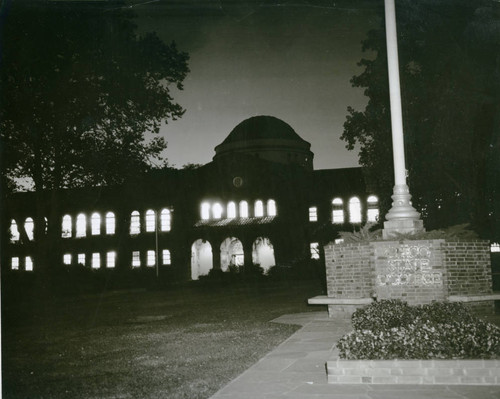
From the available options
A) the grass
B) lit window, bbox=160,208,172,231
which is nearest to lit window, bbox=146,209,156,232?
lit window, bbox=160,208,172,231

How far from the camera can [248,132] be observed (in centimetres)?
5253

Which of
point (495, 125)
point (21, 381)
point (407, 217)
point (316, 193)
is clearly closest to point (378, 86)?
point (495, 125)

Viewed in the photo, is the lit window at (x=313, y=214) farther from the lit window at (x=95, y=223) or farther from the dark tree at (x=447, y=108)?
the dark tree at (x=447, y=108)

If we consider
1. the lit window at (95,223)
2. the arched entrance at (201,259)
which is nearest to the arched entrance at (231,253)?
the arched entrance at (201,259)

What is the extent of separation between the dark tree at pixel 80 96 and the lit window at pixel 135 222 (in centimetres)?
2165

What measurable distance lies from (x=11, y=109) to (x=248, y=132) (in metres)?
33.6

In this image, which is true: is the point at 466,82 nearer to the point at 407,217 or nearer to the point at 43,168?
the point at 407,217

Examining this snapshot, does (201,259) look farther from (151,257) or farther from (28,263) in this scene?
(28,263)

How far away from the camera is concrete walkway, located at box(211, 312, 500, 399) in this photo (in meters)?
4.97

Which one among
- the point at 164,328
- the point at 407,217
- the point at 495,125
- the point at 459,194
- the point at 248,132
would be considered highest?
the point at 248,132

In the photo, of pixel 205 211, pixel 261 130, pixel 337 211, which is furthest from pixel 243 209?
pixel 261 130

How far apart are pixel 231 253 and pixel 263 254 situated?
10.5 ft

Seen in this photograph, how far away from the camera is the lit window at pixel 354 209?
42969 mm

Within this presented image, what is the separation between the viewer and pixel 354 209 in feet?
142
